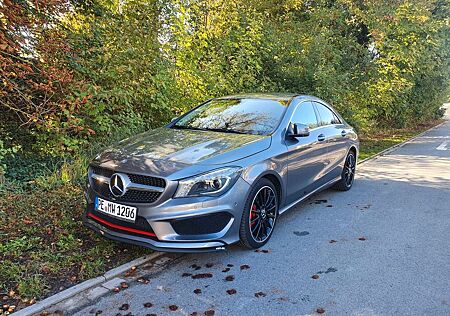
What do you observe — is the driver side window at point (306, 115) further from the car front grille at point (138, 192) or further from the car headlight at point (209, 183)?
the car front grille at point (138, 192)

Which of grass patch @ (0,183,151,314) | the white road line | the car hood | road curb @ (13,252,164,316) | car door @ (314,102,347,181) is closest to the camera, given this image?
road curb @ (13,252,164,316)

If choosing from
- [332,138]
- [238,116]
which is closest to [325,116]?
[332,138]

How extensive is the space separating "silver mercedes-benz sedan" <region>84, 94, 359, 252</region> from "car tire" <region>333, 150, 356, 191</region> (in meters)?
1.53

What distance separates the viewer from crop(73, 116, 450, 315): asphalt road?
3.03 meters

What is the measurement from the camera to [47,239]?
3.98 metres

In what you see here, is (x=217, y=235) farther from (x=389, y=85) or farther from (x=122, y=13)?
(x=389, y=85)

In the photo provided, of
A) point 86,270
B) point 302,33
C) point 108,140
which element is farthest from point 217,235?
point 302,33

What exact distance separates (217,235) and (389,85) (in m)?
12.2

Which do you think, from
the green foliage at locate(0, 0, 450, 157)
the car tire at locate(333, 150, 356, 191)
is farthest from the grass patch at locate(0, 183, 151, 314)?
the car tire at locate(333, 150, 356, 191)

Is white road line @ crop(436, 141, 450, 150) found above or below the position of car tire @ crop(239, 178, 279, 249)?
below

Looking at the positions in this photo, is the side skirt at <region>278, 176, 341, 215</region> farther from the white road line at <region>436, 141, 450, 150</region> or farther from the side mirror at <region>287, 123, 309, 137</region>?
the white road line at <region>436, 141, 450, 150</region>

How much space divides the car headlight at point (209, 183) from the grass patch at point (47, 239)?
91cm

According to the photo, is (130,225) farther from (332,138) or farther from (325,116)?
(325,116)

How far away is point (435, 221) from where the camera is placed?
508 centimetres
